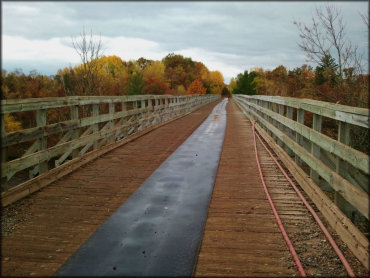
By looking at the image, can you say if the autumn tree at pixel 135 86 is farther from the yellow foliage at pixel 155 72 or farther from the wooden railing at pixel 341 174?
the wooden railing at pixel 341 174

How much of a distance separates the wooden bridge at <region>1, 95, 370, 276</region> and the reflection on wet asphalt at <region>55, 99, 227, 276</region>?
0.04 feet

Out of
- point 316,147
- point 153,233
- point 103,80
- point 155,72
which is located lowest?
point 153,233

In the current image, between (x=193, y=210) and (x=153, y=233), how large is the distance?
845mm

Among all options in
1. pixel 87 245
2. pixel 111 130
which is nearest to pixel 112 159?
pixel 111 130

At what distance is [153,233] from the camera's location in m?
3.56

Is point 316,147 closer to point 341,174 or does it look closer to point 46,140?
point 341,174

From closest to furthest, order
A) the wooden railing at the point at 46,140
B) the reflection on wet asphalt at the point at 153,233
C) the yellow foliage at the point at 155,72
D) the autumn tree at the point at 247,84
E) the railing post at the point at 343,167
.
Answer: the reflection on wet asphalt at the point at 153,233 < the railing post at the point at 343,167 < the wooden railing at the point at 46,140 < the yellow foliage at the point at 155,72 < the autumn tree at the point at 247,84

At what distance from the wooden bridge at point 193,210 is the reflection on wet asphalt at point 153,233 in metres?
0.01

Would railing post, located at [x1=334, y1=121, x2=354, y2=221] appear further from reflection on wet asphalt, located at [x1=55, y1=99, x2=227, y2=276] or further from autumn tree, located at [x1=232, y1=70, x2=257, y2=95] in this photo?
autumn tree, located at [x1=232, y1=70, x2=257, y2=95]

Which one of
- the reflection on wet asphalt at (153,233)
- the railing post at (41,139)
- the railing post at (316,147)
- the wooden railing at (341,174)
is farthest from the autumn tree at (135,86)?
the railing post at (316,147)

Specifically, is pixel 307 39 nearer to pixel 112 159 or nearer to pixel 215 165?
pixel 215 165

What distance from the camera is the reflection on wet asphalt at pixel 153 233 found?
9.36ft

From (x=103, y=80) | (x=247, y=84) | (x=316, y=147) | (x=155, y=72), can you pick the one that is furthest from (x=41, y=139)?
(x=247, y=84)

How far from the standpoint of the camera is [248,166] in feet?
22.2
